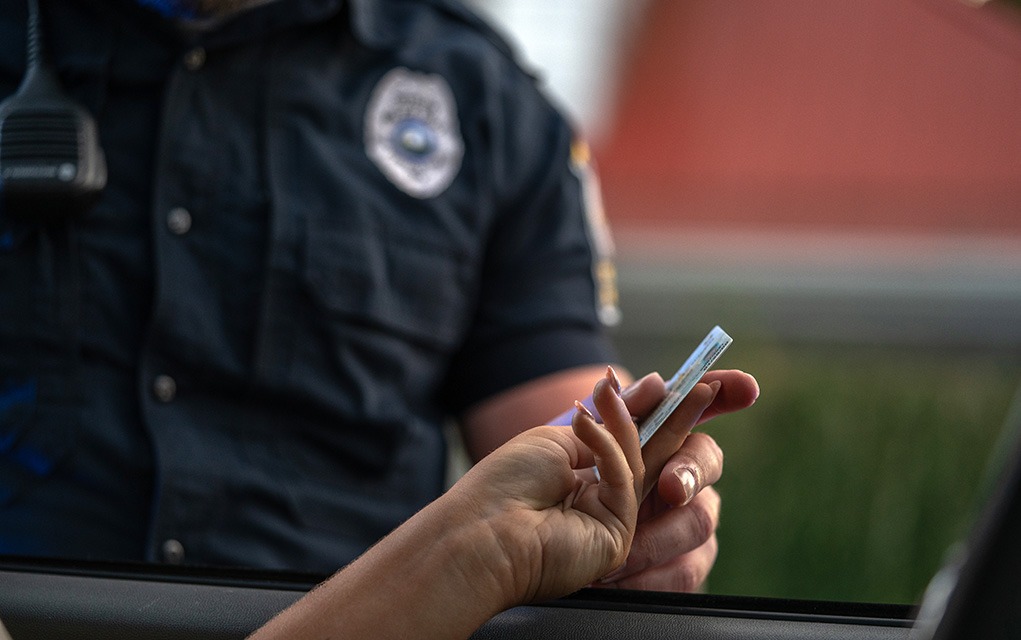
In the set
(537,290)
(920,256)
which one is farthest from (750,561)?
(920,256)

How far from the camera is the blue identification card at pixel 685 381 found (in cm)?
73

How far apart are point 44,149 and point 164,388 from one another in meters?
0.27

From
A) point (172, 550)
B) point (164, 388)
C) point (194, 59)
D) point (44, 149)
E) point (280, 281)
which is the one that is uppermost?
point (194, 59)

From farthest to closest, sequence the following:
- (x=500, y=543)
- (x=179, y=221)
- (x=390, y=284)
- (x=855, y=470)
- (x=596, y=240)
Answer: (x=855, y=470) < (x=596, y=240) < (x=390, y=284) < (x=179, y=221) < (x=500, y=543)

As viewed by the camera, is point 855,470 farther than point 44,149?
Yes

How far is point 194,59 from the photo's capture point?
1.26 metres

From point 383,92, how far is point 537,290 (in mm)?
309

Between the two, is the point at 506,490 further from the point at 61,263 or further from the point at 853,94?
the point at 853,94

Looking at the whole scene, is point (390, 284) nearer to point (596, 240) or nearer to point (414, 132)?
point (414, 132)

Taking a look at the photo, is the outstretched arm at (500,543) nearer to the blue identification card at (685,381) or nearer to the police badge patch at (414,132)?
the blue identification card at (685,381)

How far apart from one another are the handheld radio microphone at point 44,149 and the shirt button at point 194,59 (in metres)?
0.14

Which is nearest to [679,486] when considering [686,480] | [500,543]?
[686,480]

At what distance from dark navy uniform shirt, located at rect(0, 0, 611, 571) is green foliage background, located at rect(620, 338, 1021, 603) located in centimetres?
29

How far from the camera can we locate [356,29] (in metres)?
1.39
